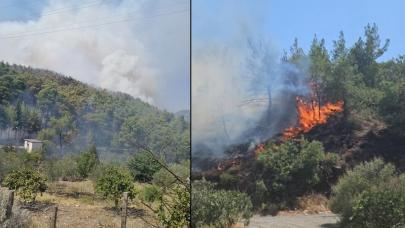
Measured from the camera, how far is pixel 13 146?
15078 mm

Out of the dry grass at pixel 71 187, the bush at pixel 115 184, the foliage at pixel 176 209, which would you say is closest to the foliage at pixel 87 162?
the dry grass at pixel 71 187

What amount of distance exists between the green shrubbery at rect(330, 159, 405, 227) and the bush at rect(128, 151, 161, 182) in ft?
18.0

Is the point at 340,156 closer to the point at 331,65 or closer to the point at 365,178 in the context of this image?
the point at 365,178

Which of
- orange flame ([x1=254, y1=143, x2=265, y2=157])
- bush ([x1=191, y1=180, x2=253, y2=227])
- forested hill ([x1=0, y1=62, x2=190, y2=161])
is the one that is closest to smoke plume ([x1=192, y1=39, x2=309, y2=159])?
orange flame ([x1=254, y1=143, x2=265, y2=157])

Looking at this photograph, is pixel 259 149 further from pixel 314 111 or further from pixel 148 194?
pixel 148 194

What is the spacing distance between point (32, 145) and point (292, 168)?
13011mm

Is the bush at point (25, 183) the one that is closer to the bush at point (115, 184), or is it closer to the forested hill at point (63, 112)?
the bush at point (115, 184)

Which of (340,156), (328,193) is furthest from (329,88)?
(328,193)

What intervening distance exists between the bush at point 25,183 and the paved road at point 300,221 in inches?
362

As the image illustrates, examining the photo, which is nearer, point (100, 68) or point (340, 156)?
point (340, 156)

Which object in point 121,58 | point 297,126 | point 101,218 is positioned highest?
point 121,58

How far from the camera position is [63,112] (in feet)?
51.9

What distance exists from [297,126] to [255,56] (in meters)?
0.67

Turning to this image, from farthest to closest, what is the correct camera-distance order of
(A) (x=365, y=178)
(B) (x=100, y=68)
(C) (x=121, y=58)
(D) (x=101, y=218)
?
(B) (x=100, y=68)
(C) (x=121, y=58)
(D) (x=101, y=218)
(A) (x=365, y=178)
